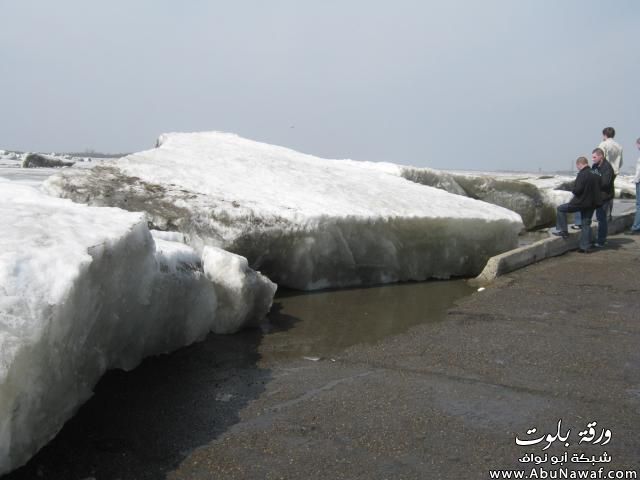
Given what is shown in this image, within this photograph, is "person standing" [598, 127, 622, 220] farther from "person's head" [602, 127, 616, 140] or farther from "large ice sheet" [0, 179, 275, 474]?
"large ice sheet" [0, 179, 275, 474]

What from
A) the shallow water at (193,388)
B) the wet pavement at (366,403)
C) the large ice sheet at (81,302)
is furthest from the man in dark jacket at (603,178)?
the large ice sheet at (81,302)

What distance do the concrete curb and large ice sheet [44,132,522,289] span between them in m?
0.29

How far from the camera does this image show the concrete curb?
6348 millimetres

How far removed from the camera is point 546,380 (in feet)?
10.9

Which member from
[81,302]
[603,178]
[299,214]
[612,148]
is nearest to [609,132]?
[612,148]

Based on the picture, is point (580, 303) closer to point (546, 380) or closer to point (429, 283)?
point (429, 283)

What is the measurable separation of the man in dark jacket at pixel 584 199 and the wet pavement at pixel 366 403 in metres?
3.21

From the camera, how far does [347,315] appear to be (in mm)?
4812

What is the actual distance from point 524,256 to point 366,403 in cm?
460

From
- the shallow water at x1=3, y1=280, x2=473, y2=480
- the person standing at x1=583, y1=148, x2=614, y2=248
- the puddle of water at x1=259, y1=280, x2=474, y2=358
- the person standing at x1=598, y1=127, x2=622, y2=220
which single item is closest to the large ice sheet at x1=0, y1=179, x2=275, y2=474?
the shallow water at x1=3, y1=280, x2=473, y2=480

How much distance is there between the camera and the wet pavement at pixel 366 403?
2363 mm

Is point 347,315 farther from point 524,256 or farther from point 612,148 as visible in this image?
point 612,148

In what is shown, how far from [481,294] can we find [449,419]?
3040 millimetres

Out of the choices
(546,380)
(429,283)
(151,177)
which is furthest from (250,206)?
(546,380)
